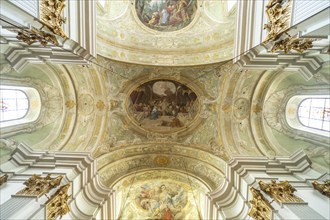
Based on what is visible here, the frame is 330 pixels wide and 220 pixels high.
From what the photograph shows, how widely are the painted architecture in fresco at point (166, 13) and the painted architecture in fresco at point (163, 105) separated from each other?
273 centimetres

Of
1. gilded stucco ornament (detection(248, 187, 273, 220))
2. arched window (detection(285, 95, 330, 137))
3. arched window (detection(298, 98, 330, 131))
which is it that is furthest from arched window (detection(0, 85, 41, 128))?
arched window (detection(298, 98, 330, 131))

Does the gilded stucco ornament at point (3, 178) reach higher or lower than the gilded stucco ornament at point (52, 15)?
lower

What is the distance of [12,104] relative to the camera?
984 centimetres

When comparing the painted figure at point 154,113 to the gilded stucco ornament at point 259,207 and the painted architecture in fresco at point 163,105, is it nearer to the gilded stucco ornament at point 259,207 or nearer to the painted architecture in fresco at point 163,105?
Answer: the painted architecture in fresco at point 163,105

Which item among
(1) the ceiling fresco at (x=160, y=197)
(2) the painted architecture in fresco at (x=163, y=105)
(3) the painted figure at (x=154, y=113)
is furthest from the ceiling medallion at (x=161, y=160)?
(3) the painted figure at (x=154, y=113)

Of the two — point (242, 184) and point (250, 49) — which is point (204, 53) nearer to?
point (250, 49)

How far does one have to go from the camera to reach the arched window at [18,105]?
9180 millimetres

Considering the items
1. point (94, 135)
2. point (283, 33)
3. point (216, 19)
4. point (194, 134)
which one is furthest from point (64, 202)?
point (216, 19)

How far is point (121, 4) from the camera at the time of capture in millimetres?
11164

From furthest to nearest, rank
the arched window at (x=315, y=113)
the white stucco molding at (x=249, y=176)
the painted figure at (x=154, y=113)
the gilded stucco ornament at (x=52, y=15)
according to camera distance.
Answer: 1. the painted figure at (x=154, y=113)
2. the arched window at (x=315, y=113)
3. the white stucco molding at (x=249, y=176)
4. the gilded stucco ornament at (x=52, y=15)

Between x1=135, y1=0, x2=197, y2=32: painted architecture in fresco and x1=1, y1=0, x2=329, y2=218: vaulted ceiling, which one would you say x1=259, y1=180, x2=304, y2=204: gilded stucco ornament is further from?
x1=135, y1=0, x2=197, y2=32: painted architecture in fresco

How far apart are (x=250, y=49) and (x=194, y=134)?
575cm

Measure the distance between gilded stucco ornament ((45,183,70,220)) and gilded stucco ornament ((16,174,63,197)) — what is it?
0.26 metres

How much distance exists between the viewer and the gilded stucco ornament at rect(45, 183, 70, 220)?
264 inches
